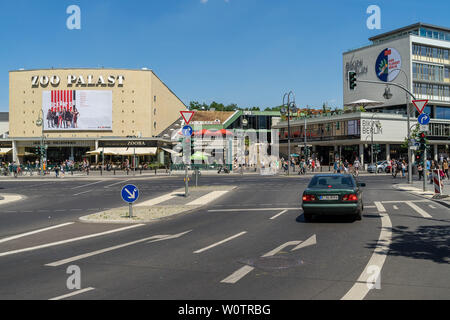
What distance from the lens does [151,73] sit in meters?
63.7

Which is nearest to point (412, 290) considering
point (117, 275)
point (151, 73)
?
point (117, 275)

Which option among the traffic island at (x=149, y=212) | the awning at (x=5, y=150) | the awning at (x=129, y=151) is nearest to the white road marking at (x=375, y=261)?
the traffic island at (x=149, y=212)

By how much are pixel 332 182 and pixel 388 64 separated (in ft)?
222

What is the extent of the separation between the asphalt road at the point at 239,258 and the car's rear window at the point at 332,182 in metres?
1.07

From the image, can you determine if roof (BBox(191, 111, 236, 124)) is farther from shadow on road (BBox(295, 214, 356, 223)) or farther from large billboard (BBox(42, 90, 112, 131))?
shadow on road (BBox(295, 214, 356, 223))

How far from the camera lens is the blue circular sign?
71.3m

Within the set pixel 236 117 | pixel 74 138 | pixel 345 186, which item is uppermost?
pixel 236 117

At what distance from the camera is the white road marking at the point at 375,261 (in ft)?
17.9

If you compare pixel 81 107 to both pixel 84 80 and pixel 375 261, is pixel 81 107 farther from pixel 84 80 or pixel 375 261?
pixel 375 261

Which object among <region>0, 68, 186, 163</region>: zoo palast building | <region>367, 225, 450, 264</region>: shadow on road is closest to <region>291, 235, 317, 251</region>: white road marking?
<region>367, 225, 450, 264</region>: shadow on road

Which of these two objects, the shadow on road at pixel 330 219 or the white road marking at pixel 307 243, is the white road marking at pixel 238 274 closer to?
the white road marking at pixel 307 243

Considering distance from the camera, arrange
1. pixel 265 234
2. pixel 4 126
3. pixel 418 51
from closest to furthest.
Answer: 1. pixel 265 234
2. pixel 418 51
3. pixel 4 126
